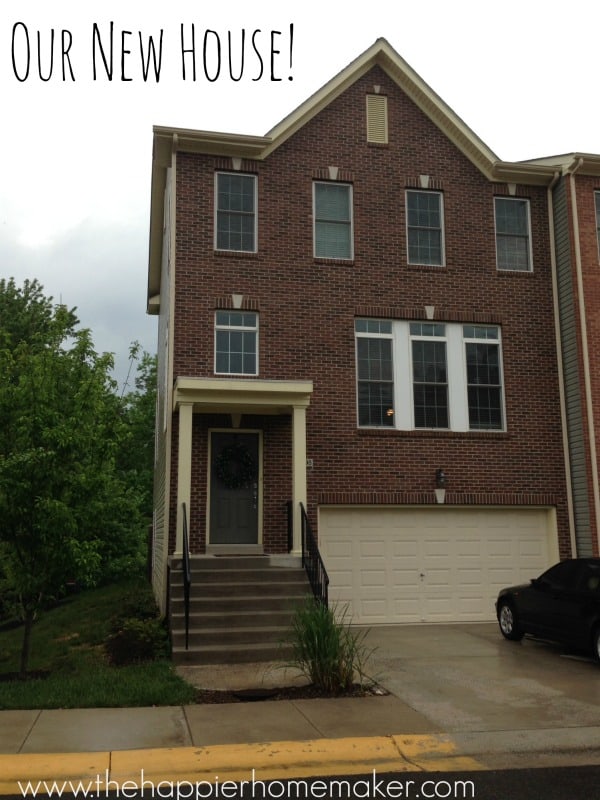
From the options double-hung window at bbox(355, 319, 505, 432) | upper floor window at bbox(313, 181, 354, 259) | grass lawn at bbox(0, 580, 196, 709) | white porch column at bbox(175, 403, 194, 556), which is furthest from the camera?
upper floor window at bbox(313, 181, 354, 259)

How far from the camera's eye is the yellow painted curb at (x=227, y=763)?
627 cm

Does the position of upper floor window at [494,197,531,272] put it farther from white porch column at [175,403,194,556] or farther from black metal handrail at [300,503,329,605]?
white porch column at [175,403,194,556]

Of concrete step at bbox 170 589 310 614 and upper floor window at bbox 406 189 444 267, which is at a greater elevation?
upper floor window at bbox 406 189 444 267

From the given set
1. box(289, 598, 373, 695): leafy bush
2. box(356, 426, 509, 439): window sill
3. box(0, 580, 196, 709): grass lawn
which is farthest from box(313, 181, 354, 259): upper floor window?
box(289, 598, 373, 695): leafy bush

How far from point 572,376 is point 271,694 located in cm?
991

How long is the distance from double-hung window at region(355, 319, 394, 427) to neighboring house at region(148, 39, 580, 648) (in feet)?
0.13

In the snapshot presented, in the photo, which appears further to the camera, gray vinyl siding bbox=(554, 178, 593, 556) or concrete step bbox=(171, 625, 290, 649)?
gray vinyl siding bbox=(554, 178, 593, 556)

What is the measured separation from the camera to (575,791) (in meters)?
5.98

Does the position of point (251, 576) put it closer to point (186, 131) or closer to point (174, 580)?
point (174, 580)

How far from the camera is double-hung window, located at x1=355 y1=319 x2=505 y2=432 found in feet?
51.3

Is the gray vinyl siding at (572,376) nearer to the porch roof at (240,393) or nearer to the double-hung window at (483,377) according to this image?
the double-hung window at (483,377)

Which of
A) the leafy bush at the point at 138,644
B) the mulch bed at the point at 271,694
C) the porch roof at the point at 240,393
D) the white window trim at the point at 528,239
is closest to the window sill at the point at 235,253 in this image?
the porch roof at the point at 240,393

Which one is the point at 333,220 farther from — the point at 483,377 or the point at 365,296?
the point at 483,377

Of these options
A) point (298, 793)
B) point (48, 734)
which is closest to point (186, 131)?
point (48, 734)
